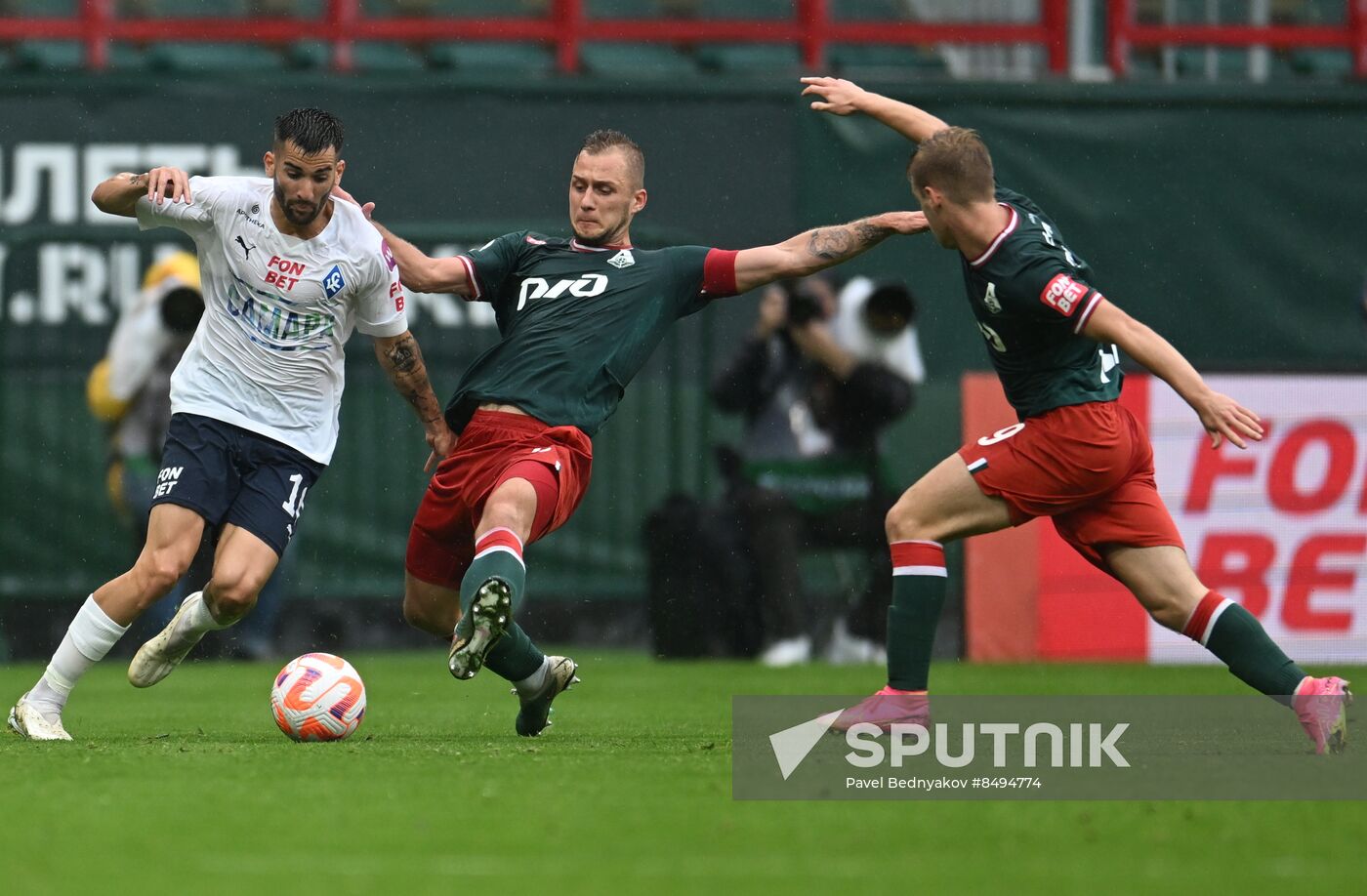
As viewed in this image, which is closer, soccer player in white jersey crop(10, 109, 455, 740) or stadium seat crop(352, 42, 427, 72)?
soccer player in white jersey crop(10, 109, 455, 740)

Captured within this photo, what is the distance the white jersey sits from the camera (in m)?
7.18

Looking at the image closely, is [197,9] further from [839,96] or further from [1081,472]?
[1081,472]

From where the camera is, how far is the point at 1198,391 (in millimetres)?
6215

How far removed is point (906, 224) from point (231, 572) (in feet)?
8.56

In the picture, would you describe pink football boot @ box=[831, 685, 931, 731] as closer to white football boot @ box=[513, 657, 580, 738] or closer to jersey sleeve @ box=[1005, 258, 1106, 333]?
white football boot @ box=[513, 657, 580, 738]

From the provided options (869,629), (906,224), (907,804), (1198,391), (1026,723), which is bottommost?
(869,629)

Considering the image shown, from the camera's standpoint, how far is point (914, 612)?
6719 millimetres

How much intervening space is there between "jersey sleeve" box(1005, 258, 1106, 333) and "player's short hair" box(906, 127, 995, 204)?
300mm

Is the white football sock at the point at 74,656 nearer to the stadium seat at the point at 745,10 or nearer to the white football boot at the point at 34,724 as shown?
the white football boot at the point at 34,724

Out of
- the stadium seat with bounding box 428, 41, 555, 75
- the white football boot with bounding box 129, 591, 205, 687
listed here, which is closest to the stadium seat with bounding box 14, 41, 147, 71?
the stadium seat with bounding box 428, 41, 555, 75

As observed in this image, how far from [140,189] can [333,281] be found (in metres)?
0.73

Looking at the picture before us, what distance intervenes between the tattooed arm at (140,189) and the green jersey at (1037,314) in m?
2.66

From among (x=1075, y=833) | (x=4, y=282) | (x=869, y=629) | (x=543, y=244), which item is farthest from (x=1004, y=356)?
(x=4, y=282)

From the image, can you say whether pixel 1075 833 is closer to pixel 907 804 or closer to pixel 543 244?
pixel 907 804
